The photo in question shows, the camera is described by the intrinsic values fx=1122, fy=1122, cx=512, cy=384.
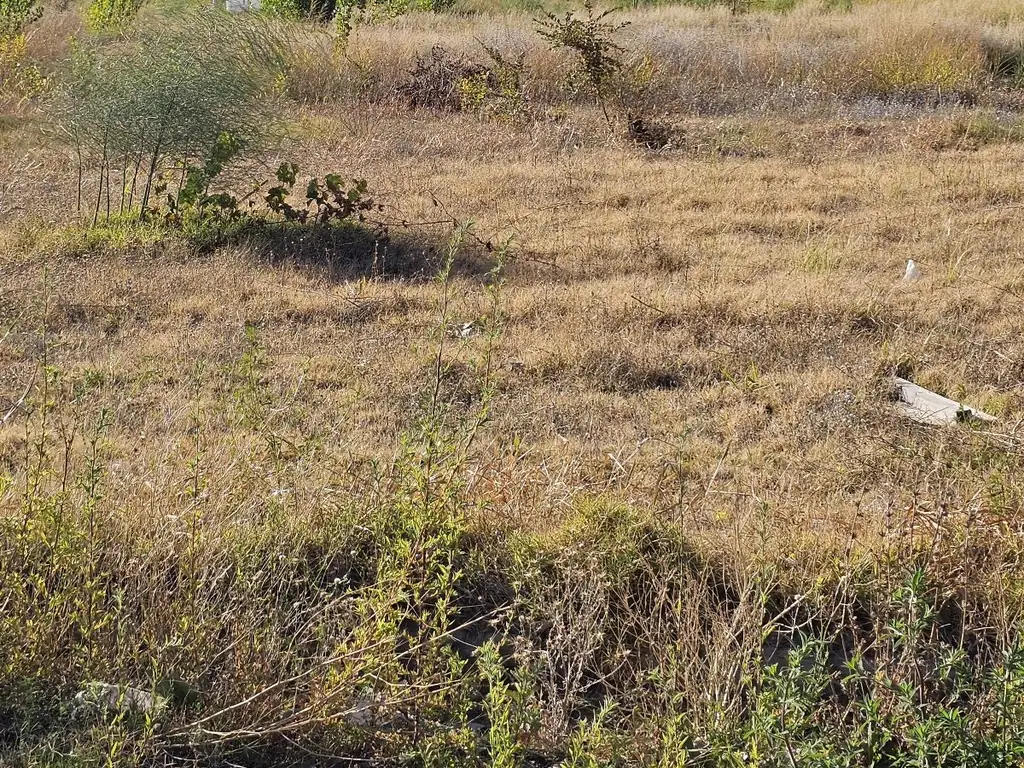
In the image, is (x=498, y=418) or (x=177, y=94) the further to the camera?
(x=177, y=94)

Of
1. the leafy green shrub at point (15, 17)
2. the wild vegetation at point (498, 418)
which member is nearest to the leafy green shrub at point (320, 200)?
the wild vegetation at point (498, 418)

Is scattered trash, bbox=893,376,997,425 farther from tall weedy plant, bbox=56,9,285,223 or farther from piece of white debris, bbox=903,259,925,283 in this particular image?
tall weedy plant, bbox=56,9,285,223

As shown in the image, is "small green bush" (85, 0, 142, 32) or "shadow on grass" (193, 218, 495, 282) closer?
"shadow on grass" (193, 218, 495, 282)

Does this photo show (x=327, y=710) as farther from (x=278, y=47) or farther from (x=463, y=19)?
(x=463, y=19)

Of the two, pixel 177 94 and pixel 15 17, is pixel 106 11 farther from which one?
pixel 177 94

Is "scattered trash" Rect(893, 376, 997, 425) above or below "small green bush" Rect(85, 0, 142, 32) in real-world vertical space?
below

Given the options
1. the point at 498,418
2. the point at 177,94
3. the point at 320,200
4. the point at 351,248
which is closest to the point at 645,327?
the point at 498,418

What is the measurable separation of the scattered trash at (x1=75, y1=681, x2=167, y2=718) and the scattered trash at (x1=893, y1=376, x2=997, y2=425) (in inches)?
143

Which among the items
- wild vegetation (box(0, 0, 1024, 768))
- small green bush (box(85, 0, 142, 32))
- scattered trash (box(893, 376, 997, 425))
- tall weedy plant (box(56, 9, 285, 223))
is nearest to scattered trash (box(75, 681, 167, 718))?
wild vegetation (box(0, 0, 1024, 768))

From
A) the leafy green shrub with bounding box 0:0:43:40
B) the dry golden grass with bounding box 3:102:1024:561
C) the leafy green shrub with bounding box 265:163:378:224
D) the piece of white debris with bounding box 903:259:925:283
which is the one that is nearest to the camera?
the dry golden grass with bounding box 3:102:1024:561

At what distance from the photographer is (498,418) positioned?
17.4 feet

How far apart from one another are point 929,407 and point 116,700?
406 centimetres

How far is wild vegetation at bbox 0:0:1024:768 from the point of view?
2.96m

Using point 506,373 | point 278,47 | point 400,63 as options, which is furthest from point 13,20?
point 506,373
